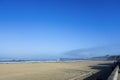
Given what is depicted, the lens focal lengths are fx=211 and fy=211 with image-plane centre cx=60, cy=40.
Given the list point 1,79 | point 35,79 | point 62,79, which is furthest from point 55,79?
point 1,79

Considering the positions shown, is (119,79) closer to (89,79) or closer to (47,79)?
(89,79)

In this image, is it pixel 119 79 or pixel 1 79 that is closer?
pixel 119 79

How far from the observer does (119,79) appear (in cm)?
1758

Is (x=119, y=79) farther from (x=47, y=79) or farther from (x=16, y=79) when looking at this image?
(x=16, y=79)

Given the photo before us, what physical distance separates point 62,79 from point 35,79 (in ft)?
8.31

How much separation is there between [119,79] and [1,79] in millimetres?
10787

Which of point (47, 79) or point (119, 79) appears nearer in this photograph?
point (119, 79)

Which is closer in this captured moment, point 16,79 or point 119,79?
point 119,79

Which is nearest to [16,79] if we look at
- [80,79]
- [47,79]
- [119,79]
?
[47,79]

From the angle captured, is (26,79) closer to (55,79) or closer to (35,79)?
(35,79)

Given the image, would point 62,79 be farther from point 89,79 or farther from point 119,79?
point 119,79

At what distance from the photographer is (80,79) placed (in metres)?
19.5

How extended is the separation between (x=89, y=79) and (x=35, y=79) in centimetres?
504

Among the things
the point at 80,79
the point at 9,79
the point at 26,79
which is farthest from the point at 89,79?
the point at 9,79
